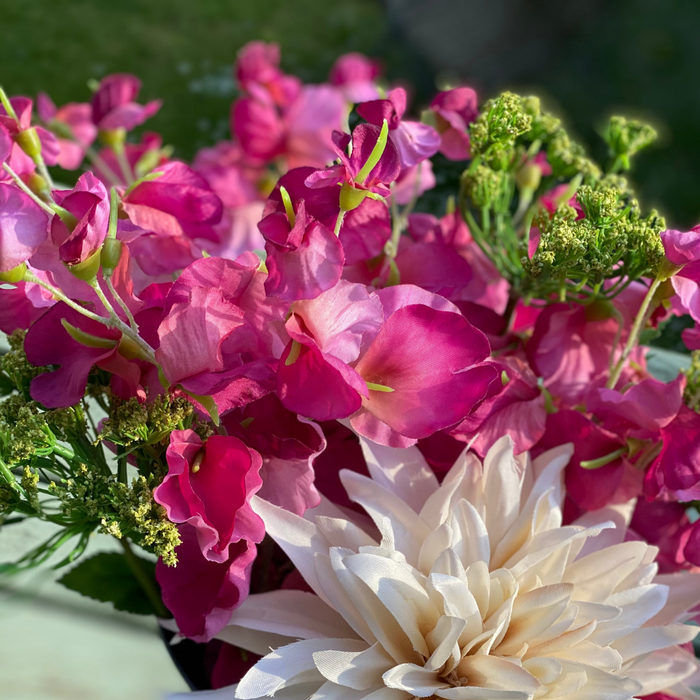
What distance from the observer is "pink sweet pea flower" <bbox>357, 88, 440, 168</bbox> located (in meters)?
0.26


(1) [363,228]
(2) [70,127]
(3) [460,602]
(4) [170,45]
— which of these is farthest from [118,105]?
(4) [170,45]

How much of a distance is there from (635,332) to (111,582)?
0.23m

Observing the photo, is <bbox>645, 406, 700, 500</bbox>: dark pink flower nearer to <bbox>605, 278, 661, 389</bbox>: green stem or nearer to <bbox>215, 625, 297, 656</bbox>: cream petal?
<bbox>605, 278, 661, 389</bbox>: green stem

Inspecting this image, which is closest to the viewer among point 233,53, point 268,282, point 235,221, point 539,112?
point 268,282

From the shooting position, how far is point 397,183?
1.11ft

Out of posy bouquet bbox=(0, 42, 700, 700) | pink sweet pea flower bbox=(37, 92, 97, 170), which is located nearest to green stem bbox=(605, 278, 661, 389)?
posy bouquet bbox=(0, 42, 700, 700)

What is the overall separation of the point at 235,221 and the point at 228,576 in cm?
34

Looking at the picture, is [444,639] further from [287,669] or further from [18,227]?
[18,227]

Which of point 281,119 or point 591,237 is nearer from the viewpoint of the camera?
point 591,237

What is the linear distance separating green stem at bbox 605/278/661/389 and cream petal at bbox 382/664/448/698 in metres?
0.12

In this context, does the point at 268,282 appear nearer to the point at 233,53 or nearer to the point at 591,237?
the point at 591,237

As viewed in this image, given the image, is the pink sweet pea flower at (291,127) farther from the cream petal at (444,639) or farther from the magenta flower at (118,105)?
the cream petal at (444,639)

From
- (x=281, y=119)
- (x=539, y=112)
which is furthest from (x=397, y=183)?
(x=281, y=119)

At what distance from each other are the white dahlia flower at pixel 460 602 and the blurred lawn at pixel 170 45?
786 millimetres
